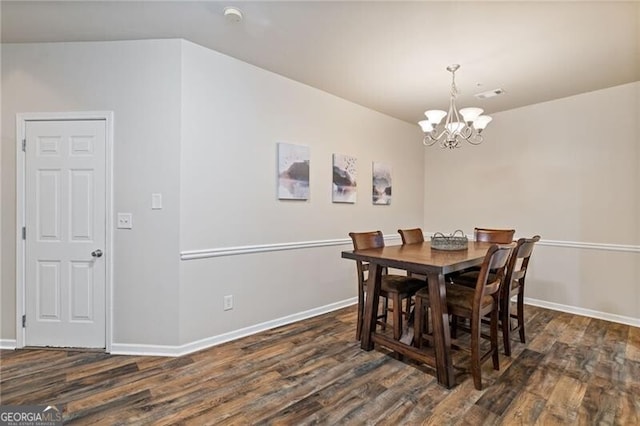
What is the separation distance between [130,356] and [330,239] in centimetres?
221

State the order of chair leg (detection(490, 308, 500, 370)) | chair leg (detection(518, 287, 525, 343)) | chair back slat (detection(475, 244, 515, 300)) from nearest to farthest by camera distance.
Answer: chair back slat (detection(475, 244, 515, 300)) → chair leg (detection(490, 308, 500, 370)) → chair leg (detection(518, 287, 525, 343))

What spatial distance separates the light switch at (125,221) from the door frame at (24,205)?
7 cm

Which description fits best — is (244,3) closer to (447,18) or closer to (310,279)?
(447,18)

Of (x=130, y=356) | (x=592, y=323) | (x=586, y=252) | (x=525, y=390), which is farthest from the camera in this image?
(x=586, y=252)

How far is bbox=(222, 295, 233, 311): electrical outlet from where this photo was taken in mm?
2779

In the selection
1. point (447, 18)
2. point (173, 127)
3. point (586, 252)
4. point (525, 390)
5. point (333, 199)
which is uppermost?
point (447, 18)

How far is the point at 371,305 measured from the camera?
2574 millimetres

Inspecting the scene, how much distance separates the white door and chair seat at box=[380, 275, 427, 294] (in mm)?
2400

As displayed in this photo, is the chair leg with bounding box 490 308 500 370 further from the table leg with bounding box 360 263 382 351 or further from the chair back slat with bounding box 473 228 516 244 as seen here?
the chair back slat with bounding box 473 228 516 244

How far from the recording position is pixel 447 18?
84.7 inches

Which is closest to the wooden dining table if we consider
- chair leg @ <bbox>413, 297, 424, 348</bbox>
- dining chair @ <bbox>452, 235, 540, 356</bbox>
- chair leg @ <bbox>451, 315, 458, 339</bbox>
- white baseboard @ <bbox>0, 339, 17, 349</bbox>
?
chair leg @ <bbox>413, 297, 424, 348</bbox>

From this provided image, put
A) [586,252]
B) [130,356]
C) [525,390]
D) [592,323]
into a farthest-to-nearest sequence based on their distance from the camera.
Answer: [586,252] < [592,323] < [130,356] < [525,390]

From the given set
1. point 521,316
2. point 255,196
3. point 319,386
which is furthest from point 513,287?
point 255,196

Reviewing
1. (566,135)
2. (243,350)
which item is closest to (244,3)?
(243,350)
